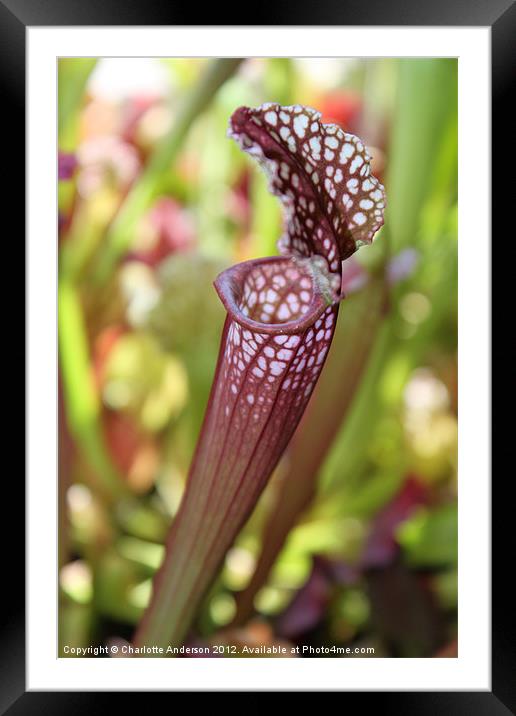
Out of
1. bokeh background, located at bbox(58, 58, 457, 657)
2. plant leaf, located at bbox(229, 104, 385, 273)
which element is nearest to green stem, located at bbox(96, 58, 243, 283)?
bokeh background, located at bbox(58, 58, 457, 657)

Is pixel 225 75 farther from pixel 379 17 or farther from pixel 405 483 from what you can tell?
pixel 405 483

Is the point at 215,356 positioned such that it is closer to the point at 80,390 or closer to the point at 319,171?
the point at 80,390

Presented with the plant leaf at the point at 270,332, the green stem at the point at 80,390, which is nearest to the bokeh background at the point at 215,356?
the green stem at the point at 80,390

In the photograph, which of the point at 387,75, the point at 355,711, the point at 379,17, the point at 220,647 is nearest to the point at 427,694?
the point at 355,711

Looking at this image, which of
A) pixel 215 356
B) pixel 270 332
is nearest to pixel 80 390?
pixel 215 356

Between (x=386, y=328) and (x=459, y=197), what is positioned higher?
(x=459, y=197)

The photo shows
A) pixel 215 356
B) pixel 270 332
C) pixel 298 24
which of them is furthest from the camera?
pixel 215 356
